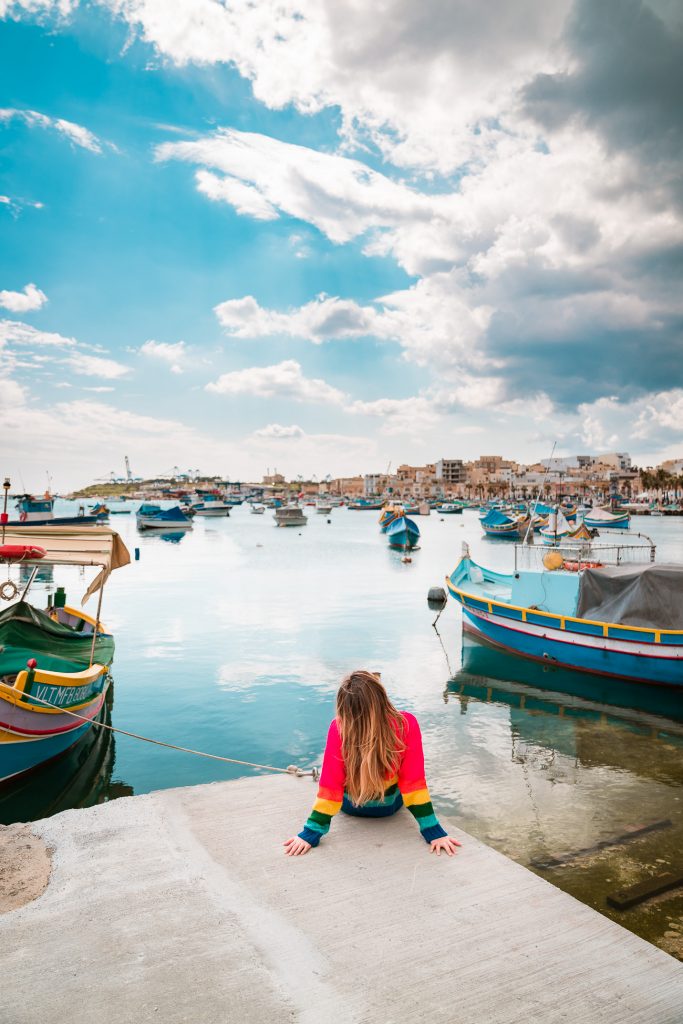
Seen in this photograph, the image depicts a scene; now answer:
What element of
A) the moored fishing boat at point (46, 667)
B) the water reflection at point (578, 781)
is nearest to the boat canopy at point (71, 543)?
the moored fishing boat at point (46, 667)

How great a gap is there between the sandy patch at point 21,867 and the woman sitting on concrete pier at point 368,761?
1.85 m

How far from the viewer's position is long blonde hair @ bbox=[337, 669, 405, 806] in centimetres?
489

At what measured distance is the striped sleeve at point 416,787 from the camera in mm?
4969

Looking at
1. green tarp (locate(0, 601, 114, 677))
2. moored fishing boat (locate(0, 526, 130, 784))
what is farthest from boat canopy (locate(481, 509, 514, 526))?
moored fishing boat (locate(0, 526, 130, 784))

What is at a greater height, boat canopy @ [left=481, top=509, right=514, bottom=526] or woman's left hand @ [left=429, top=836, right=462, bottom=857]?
woman's left hand @ [left=429, top=836, right=462, bottom=857]

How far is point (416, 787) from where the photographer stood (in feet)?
16.6

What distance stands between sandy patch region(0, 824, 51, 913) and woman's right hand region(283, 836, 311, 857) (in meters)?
1.77

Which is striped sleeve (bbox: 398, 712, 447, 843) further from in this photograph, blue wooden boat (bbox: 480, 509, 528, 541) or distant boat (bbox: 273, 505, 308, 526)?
distant boat (bbox: 273, 505, 308, 526)

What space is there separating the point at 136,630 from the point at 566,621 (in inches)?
634

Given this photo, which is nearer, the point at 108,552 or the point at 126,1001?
the point at 126,1001

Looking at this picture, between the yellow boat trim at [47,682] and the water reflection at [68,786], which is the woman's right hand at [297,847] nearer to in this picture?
the yellow boat trim at [47,682]

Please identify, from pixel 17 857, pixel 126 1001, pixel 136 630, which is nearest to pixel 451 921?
pixel 126 1001

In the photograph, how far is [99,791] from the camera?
10.7 metres

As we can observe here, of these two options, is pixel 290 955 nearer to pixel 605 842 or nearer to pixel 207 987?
pixel 207 987
